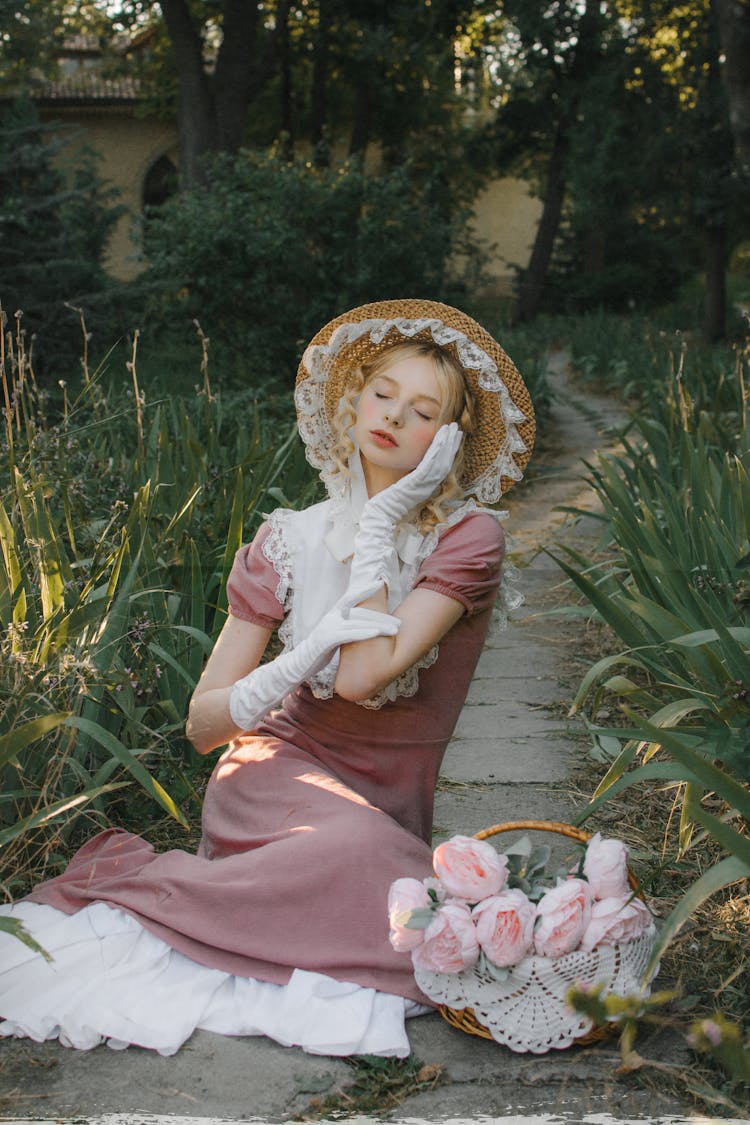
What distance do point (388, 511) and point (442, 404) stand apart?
0.27 m

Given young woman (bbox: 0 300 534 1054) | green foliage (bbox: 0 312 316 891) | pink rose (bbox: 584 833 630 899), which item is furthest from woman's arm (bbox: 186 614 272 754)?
pink rose (bbox: 584 833 630 899)

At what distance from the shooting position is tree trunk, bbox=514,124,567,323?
19484 millimetres

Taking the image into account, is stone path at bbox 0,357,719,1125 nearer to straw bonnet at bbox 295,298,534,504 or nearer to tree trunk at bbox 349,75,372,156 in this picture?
straw bonnet at bbox 295,298,534,504

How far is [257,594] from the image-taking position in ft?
8.10

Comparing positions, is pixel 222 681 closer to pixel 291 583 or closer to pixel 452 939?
pixel 291 583

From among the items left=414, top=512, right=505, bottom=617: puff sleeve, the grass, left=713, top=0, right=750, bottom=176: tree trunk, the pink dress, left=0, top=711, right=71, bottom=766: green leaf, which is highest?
left=713, top=0, right=750, bottom=176: tree trunk

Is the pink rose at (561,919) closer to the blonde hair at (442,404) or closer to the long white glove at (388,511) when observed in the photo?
the long white glove at (388,511)

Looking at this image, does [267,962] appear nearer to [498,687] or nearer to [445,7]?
[498,687]

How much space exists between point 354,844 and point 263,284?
674 cm

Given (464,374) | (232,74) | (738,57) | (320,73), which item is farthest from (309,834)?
(320,73)

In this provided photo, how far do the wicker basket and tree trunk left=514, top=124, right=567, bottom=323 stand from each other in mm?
18491

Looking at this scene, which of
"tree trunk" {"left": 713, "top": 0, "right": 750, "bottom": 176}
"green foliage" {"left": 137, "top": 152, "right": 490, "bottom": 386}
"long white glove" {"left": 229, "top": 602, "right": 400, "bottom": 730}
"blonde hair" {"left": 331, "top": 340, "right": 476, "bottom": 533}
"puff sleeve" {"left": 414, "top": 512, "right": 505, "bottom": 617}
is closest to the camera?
"long white glove" {"left": 229, "top": 602, "right": 400, "bottom": 730}

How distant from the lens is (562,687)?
13.3ft

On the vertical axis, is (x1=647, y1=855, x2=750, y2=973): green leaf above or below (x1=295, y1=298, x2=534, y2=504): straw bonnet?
below
